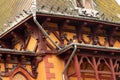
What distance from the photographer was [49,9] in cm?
1598

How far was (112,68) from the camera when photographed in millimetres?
15828

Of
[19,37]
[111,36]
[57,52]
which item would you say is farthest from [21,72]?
[111,36]

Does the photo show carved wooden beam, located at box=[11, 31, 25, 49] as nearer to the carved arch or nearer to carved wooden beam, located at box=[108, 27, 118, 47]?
the carved arch

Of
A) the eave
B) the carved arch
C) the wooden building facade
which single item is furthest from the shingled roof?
the carved arch

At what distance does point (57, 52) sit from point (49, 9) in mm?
1526

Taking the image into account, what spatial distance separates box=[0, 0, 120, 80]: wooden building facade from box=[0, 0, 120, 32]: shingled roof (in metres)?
0.29

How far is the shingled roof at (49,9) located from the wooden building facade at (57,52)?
292 mm

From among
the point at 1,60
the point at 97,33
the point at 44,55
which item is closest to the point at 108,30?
the point at 97,33

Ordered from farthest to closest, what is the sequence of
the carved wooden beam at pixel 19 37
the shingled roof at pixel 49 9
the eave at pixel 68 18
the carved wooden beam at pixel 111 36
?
the carved wooden beam at pixel 111 36 < the carved wooden beam at pixel 19 37 < the shingled roof at pixel 49 9 < the eave at pixel 68 18

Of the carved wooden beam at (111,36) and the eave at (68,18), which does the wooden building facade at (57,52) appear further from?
the carved wooden beam at (111,36)

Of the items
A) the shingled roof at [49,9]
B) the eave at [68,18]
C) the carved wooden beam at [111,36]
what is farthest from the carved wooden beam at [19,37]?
the carved wooden beam at [111,36]

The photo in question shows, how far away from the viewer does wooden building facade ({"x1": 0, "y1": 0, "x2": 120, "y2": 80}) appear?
15.1m

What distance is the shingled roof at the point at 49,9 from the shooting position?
16.1 m

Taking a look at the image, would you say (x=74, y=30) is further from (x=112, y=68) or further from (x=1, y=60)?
(x=1, y=60)
